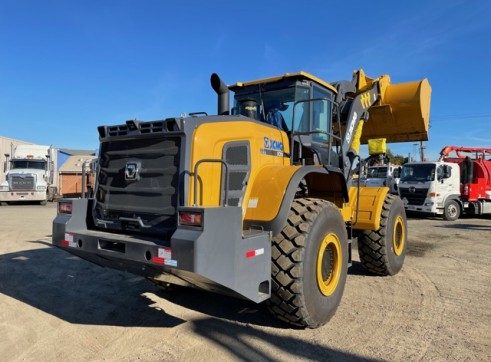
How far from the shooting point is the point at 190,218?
3271mm

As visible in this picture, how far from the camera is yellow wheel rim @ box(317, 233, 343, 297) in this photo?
428cm

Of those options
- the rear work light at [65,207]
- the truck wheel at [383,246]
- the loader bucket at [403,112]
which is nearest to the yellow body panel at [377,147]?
the truck wheel at [383,246]

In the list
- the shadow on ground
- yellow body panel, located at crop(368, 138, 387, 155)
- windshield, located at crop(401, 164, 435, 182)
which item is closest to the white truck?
the shadow on ground

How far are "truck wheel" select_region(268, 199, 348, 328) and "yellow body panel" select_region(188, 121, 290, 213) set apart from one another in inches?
21.3

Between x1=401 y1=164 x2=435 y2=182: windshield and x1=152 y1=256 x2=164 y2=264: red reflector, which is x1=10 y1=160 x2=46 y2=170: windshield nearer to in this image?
x1=401 y1=164 x2=435 y2=182: windshield

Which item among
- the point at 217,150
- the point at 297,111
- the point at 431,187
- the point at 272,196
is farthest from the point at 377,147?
the point at 431,187

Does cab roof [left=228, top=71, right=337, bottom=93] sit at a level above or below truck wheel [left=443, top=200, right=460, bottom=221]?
above

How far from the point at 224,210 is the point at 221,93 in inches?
83.5

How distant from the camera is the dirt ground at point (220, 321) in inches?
146

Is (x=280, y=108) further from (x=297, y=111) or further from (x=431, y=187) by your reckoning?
(x=431, y=187)

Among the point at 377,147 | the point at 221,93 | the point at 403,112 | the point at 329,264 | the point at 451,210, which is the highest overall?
the point at 403,112

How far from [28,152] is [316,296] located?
2230 cm

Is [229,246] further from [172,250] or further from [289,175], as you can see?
[289,175]

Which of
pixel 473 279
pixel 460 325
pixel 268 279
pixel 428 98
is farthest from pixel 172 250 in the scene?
pixel 428 98
